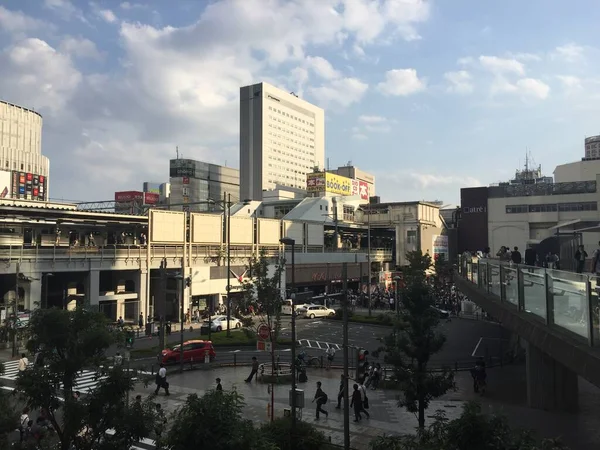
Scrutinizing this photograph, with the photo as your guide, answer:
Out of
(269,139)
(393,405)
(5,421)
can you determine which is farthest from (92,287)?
(269,139)

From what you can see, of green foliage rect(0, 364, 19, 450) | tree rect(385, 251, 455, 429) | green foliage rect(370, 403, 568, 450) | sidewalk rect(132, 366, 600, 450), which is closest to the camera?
green foliage rect(370, 403, 568, 450)

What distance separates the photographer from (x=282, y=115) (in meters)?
152

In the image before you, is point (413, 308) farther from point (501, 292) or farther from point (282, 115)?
point (282, 115)

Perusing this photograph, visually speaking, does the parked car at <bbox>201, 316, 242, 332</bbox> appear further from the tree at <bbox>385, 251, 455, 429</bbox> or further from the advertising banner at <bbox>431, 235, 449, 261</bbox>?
the advertising banner at <bbox>431, 235, 449, 261</bbox>

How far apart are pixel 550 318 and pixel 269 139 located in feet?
450

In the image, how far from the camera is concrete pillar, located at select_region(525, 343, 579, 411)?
18.8 metres

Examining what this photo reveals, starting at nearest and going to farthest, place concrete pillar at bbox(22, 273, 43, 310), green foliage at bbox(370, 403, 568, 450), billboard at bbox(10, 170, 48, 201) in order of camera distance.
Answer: green foliage at bbox(370, 403, 568, 450) < concrete pillar at bbox(22, 273, 43, 310) < billboard at bbox(10, 170, 48, 201)

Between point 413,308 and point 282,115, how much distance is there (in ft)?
460

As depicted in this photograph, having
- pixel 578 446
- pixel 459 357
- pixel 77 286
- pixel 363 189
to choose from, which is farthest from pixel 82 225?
pixel 363 189

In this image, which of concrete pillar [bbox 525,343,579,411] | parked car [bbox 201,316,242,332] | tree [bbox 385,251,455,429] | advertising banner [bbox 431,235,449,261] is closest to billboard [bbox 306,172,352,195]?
advertising banner [bbox 431,235,449,261]

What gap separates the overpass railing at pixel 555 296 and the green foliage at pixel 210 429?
6.58 metres

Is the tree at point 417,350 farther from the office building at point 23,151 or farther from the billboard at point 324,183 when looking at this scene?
the office building at point 23,151

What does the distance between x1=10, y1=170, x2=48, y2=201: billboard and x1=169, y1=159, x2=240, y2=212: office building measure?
110ft

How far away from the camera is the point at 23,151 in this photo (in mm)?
136125
